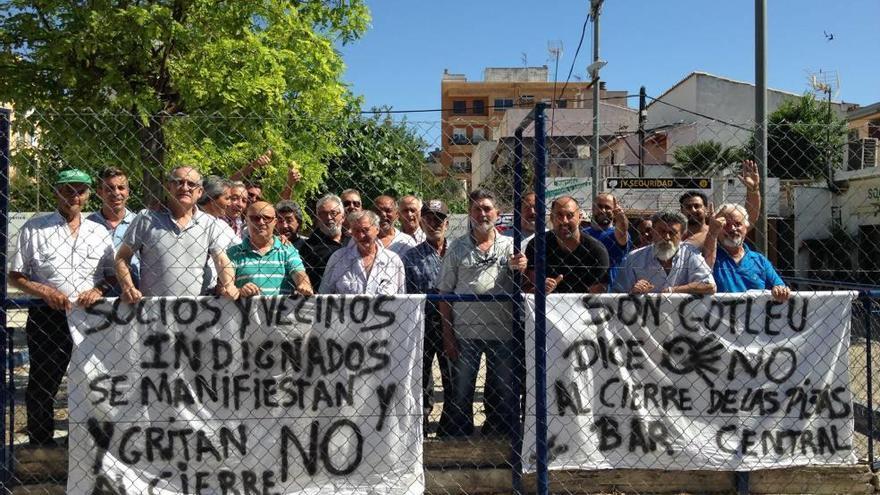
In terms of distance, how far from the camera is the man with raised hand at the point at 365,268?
15.8 feet

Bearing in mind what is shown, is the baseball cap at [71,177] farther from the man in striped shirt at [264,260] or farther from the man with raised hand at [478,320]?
the man with raised hand at [478,320]

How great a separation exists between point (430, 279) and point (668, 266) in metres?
1.53

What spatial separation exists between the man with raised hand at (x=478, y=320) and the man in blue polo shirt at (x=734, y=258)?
1.27m

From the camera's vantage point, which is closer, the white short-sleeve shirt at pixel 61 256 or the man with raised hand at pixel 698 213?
the white short-sleeve shirt at pixel 61 256

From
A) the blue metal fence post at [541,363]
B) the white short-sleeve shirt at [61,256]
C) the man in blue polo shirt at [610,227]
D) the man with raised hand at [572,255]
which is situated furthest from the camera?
the man in blue polo shirt at [610,227]

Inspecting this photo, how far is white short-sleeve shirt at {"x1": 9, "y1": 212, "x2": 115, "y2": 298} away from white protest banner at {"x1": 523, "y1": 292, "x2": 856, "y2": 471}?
8.66ft

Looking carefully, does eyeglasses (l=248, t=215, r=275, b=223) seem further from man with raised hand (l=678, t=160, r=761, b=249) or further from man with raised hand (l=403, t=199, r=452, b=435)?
man with raised hand (l=678, t=160, r=761, b=249)

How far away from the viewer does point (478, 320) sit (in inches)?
188

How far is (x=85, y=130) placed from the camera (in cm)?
766

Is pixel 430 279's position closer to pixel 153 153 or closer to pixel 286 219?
pixel 286 219

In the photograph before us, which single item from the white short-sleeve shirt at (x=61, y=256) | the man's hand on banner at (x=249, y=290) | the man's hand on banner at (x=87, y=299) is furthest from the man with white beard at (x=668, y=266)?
the white short-sleeve shirt at (x=61, y=256)

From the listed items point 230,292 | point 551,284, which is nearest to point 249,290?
point 230,292

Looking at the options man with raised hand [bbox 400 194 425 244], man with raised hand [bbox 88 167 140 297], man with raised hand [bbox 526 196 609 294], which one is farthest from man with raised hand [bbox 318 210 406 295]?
man with raised hand [bbox 88 167 140 297]

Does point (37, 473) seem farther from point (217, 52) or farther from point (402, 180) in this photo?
point (402, 180)
